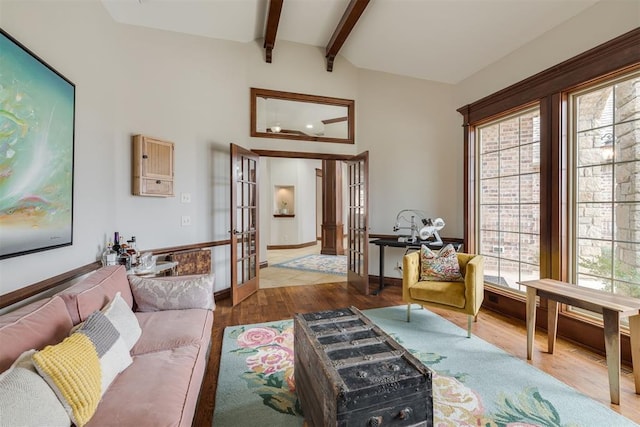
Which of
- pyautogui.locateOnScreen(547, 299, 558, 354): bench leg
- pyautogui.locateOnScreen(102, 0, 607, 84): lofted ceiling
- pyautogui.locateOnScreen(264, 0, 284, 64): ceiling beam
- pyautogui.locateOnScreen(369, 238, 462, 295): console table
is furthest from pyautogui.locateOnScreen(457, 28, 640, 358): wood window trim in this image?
pyautogui.locateOnScreen(264, 0, 284, 64): ceiling beam

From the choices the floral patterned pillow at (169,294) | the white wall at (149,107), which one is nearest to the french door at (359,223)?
the white wall at (149,107)

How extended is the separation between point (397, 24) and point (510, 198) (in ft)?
8.10

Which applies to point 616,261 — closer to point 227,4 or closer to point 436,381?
point 436,381

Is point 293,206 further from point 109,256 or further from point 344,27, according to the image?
point 109,256

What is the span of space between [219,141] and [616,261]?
14.3 feet

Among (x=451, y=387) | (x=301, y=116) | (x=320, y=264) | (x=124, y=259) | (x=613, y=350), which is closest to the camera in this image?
(x=613, y=350)

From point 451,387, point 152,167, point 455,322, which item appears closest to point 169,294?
point 152,167

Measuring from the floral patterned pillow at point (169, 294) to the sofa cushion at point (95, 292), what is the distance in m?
0.07

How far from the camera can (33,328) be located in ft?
4.11

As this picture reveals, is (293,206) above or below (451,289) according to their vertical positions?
above

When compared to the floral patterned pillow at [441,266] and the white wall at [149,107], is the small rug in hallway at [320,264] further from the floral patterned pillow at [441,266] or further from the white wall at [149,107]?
the floral patterned pillow at [441,266]

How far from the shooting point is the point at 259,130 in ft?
13.6

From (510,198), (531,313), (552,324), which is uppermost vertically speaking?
(510,198)

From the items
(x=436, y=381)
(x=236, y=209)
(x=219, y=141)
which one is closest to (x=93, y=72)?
(x=219, y=141)
